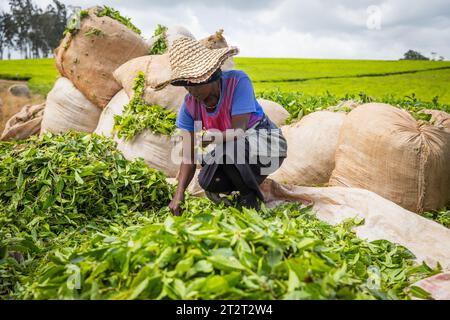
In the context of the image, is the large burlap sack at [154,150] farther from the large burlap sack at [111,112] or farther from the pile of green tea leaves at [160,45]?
the pile of green tea leaves at [160,45]

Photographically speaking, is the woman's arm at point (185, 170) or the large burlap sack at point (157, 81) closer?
the woman's arm at point (185, 170)

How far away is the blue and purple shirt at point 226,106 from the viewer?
2260 mm

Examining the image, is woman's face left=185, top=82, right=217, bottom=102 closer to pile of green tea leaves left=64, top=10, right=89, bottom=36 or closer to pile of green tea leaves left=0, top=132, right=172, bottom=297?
pile of green tea leaves left=0, top=132, right=172, bottom=297

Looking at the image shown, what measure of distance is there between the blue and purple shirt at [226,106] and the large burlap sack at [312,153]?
0.75 meters

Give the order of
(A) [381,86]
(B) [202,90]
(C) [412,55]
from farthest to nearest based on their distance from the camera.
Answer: (C) [412,55] → (A) [381,86] → (B) [202,90]

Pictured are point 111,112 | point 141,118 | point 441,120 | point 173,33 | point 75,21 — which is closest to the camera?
point 441,120

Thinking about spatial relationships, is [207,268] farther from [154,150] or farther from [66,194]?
[154,150]

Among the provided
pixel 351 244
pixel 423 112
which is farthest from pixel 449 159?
pixel 351 244

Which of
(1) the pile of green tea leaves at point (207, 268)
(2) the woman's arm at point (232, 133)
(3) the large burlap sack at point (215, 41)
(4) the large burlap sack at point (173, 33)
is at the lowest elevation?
(1) the pile of green tea leaves at point (207, 268)

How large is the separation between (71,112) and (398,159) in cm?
306

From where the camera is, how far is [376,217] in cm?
233

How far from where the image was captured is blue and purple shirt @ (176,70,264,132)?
226 cm

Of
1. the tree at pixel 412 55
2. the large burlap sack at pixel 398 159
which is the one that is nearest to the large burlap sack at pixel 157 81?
the large burlap sack at pixel 398 159

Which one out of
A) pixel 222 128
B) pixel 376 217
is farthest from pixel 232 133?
pixel 376 217
